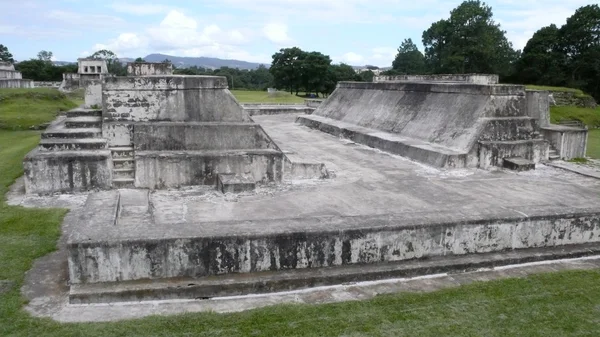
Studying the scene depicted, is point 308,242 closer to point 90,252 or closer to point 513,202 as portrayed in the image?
point 90,252

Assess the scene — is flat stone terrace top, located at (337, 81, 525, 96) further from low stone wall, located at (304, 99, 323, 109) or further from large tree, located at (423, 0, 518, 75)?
large tree, located at (423, 0, 518, 75)

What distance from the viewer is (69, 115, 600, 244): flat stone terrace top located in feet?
16.4

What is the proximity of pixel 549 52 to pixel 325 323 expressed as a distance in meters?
36.8

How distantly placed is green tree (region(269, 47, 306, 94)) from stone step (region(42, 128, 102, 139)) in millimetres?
35085

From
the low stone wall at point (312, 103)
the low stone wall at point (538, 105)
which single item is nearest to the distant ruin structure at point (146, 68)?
the low stone wall at point (538, 105)

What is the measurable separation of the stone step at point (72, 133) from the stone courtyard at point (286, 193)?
0.08 ft

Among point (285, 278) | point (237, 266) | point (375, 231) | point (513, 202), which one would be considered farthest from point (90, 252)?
point (513, 202)

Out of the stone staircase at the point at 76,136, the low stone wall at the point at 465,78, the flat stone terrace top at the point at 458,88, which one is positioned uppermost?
the low stone wall at the point at 465,78

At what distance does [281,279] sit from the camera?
4656mm

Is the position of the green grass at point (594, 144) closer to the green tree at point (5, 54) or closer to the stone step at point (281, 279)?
the stone step at point (281, 279)

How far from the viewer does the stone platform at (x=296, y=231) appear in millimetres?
4562

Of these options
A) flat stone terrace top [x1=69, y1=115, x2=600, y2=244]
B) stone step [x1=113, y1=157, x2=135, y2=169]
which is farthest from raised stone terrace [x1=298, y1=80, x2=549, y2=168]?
stone step [x1=113, y1=157, x2=135, y2=169]

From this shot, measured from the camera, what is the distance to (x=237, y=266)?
477 cm

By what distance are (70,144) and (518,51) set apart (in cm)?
4590
